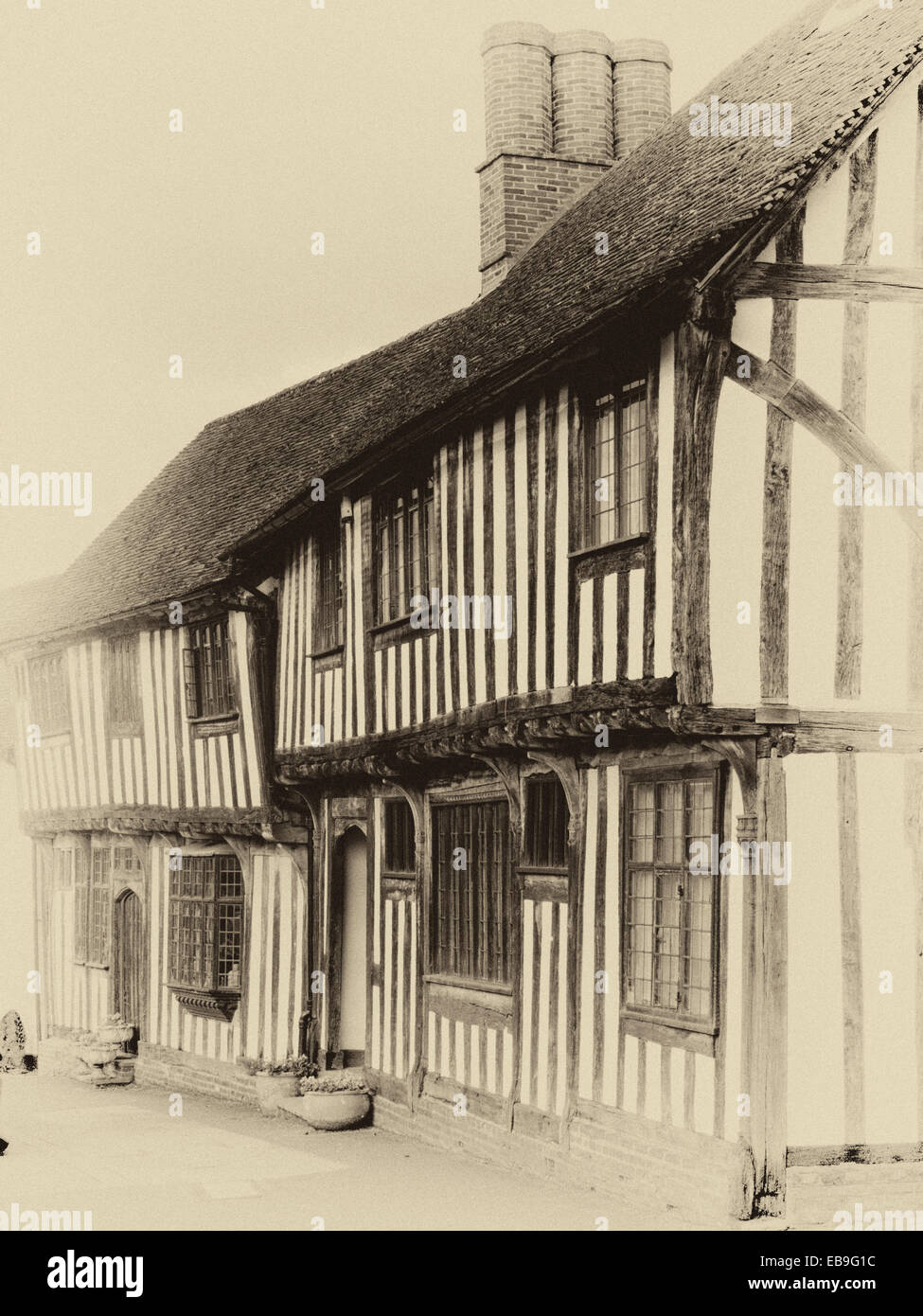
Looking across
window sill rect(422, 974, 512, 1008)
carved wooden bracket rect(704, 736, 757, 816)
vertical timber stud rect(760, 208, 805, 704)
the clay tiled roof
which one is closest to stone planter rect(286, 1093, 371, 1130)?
window sill rect(422, 974, 512, 1008)

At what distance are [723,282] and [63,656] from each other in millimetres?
11951

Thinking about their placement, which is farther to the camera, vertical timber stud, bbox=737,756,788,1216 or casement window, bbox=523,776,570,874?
casement window, bbox=523,776,570,874

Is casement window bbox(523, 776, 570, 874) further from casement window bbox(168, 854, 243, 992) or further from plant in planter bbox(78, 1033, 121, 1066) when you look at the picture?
plant in planter bbox(78, 1033, 121, 1066)

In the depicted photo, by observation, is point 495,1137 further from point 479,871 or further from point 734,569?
point 734,569

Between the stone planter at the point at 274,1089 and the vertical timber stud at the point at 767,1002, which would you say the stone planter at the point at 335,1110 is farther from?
the vertical timber stud at the point at 767,1002

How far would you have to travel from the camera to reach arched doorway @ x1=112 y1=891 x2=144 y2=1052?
17578 mm

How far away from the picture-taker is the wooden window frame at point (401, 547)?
38.6 feet

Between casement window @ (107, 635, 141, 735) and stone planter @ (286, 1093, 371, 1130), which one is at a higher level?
casement window @ (107, 635, 141, 735)

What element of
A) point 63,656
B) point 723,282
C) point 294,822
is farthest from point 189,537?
point 723,282

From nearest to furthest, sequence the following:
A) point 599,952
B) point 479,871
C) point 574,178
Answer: point 599,952 → point 479,871 → point 574,178

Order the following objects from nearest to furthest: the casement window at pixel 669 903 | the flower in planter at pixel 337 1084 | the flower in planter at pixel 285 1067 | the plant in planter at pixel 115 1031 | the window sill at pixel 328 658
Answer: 1. the casement window at pixel 669 903
2. the flower in planter at pixel 337 1084
3. the window sill at pixel 328 658
4. the flower in planter at pixel 285 1067
5. the plant in planter at pixel 115 1031

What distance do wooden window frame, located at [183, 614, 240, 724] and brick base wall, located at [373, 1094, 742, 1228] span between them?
501 cm

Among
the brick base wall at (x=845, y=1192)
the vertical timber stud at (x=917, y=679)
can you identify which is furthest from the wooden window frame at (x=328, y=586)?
the brick base wall at (x=845, y=1192)

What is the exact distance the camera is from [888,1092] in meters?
8.59
